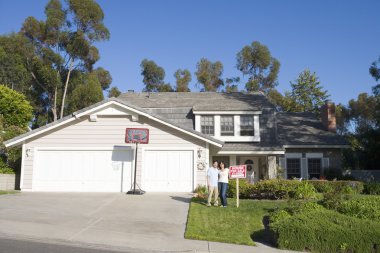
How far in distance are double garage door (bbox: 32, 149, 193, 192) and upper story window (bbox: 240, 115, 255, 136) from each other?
18.7 feet

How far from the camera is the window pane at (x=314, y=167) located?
25.1 metres

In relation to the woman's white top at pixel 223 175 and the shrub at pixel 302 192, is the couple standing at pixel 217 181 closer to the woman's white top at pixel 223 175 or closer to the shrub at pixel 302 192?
the woman's white top at pixel 223 175

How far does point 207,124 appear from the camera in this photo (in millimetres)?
23906

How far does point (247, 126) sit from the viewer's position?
2378 cm

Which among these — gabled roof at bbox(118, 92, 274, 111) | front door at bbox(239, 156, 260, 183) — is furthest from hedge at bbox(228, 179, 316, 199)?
front door at bbox(239, 156, 260, 183)

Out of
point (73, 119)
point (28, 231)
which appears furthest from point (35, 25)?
point (28, 231)

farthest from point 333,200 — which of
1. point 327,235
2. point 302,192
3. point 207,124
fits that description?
point 207,124

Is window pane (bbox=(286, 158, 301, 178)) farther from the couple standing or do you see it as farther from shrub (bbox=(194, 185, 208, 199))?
the couple standing

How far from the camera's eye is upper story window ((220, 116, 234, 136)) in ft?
77.8

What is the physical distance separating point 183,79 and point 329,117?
27347mm

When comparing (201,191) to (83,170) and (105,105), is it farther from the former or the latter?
(105,105)

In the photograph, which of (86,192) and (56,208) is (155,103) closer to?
(86,192)

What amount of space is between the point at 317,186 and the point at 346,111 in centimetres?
4242

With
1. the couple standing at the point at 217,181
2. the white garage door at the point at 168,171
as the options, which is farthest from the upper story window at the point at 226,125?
the couple standing at the point at 217,181
